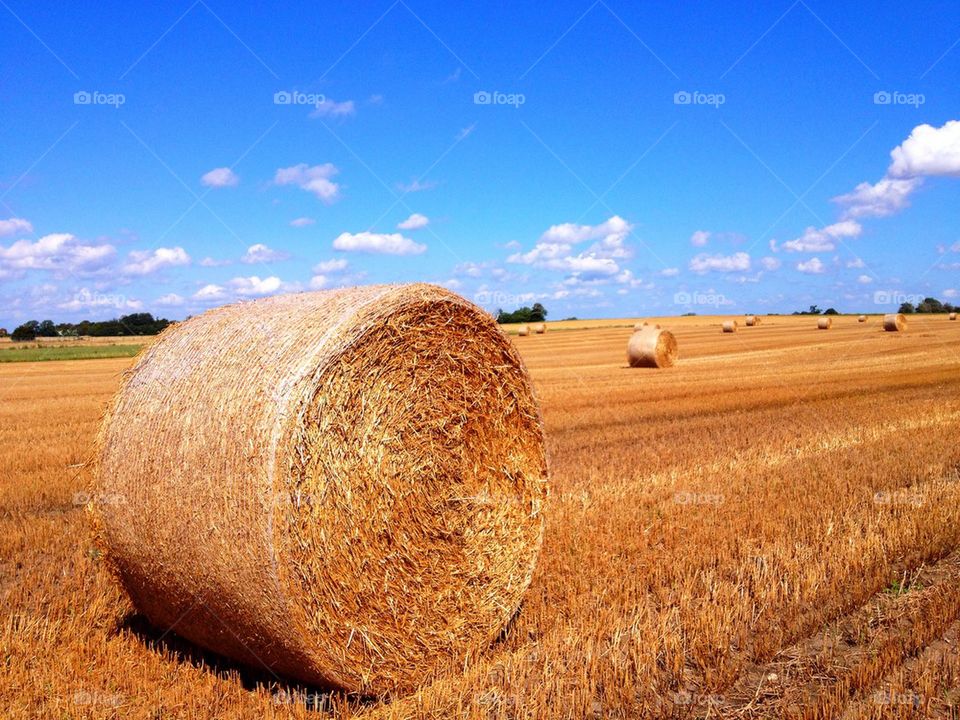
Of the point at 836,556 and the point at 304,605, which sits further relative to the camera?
the point at 836,556

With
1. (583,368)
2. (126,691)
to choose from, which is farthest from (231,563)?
(583,368)

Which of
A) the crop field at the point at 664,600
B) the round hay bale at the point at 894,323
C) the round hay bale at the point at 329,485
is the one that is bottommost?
the crop field at the point at 664,600

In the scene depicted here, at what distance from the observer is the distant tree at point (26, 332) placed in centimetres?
6781

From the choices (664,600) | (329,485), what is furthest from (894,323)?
(329,485)

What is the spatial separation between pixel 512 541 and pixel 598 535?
1483 mm

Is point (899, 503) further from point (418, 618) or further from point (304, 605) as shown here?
point (304, 605)

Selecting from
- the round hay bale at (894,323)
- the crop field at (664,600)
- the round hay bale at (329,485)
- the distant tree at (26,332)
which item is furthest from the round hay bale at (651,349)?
the distant tree at (26,332)

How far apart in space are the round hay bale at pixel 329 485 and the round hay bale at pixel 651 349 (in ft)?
65.9

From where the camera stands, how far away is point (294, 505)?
4375mm

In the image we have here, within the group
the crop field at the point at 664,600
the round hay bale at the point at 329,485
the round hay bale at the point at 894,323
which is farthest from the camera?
the round hay bale at the point at 894,323

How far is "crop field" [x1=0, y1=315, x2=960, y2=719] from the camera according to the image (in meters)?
4.25

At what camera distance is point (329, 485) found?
4.61m

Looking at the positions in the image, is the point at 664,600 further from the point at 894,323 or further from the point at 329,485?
the point at 894,323

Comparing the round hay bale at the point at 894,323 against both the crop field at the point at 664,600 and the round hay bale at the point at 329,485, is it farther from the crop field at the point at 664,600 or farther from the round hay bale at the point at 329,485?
the round hay bale at the point at 329,485
